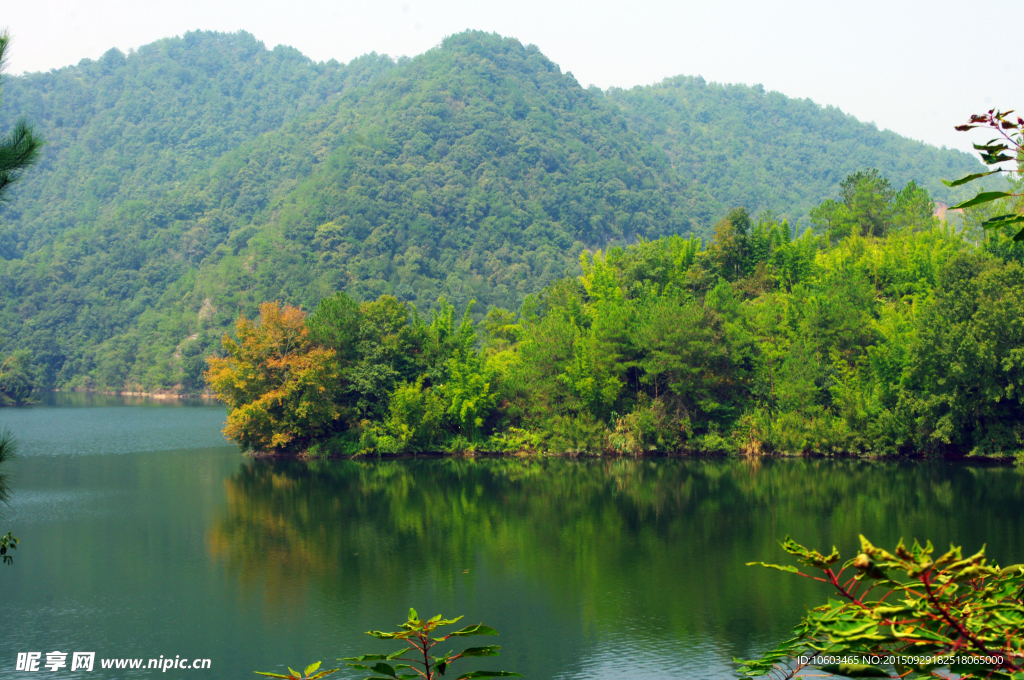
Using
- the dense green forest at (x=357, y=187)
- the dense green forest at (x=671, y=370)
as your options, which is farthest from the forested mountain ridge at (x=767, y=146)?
the dense green forest at (x=671, y=370)

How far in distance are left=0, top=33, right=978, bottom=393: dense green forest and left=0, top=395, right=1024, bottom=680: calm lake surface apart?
1723 centimetres

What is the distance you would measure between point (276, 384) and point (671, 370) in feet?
53.0

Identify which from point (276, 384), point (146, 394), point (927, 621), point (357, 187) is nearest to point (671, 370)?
point (276, 384)

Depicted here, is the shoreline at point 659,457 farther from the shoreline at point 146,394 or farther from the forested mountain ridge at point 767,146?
the forested mountain ridge at point 767,146

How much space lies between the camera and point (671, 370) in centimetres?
3269

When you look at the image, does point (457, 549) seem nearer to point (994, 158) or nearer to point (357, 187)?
point (994, 158)

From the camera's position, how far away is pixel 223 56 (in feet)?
491

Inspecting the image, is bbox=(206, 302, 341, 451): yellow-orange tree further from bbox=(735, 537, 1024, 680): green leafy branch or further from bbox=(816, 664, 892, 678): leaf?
bbox=(816, 664, 892, 678): leaf

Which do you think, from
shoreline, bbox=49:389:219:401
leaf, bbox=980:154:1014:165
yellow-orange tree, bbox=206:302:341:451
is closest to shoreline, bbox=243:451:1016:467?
yellow-orange tree, bbox=206:302:341:451

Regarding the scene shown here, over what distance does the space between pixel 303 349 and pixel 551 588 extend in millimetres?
20132

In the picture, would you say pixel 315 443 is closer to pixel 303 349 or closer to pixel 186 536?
pixel 303 349

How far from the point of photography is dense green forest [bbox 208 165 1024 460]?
1175 inches

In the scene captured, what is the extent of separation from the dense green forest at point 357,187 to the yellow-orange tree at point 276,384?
16.5m

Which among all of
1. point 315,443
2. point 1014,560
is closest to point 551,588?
point 1014,560
